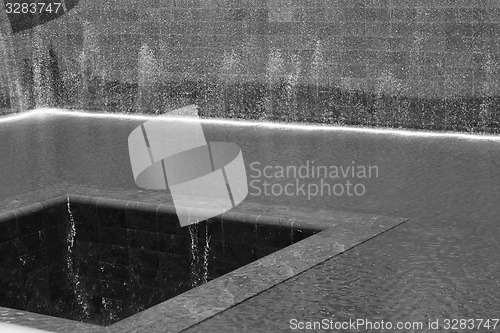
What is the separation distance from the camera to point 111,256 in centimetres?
498

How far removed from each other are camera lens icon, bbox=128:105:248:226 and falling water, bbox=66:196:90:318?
0.44 metres

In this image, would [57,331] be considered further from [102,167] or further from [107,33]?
[107,33]

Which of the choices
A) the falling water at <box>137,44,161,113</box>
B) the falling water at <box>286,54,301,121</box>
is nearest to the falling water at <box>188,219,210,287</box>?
the falling water at <box>286,54,301,121</box>

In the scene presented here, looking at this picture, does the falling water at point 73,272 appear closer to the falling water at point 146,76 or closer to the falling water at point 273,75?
the falling water at point 273,75

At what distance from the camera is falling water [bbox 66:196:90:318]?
5.06 m

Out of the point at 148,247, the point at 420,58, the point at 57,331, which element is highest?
the point at 420,58

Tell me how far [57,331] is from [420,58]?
13.7ft

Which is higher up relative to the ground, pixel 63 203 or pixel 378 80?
pixel 378 80

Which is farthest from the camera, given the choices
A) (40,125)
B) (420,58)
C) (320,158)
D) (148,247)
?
(40,125)

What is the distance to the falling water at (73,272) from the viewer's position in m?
5.06

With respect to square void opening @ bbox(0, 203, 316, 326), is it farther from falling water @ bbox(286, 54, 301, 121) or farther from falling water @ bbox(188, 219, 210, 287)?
falling water @ bbox(286, 54, 301, 121)

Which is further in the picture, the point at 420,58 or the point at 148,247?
the point at 420,58

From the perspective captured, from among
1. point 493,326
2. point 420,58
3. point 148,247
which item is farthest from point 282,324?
point 420,58

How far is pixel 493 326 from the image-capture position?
3014 millimetres
